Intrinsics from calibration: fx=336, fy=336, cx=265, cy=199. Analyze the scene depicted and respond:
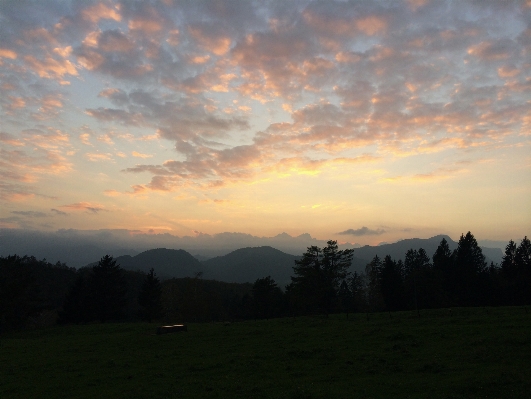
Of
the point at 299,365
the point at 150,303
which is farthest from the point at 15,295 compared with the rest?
the point at 299,365

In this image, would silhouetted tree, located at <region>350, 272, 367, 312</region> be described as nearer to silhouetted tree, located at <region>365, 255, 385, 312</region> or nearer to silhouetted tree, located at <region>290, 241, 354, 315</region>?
silhouetted tree, located at <region>365, 255, 385, 312</region>

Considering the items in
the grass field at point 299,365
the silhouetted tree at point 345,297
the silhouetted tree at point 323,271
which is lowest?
the silhouetted tree at point 345,297

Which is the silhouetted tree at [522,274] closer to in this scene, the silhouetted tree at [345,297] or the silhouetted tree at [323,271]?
the silhouetted tree at [345,297]

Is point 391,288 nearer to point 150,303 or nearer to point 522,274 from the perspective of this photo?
point 522,274

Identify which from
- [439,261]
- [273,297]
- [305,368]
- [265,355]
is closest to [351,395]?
[305,368]

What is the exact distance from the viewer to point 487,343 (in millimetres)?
23703

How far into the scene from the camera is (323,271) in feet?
202

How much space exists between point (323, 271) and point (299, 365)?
3979cm

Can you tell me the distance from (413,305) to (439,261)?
79.6 ft

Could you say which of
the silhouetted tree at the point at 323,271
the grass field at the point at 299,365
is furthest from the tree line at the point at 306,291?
the grass field at the point at 299,365

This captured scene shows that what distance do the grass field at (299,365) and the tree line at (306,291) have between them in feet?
85.8

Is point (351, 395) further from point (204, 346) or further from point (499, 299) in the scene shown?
point (499, 299)

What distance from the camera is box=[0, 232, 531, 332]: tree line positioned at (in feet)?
205

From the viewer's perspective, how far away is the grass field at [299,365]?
1690 cm
